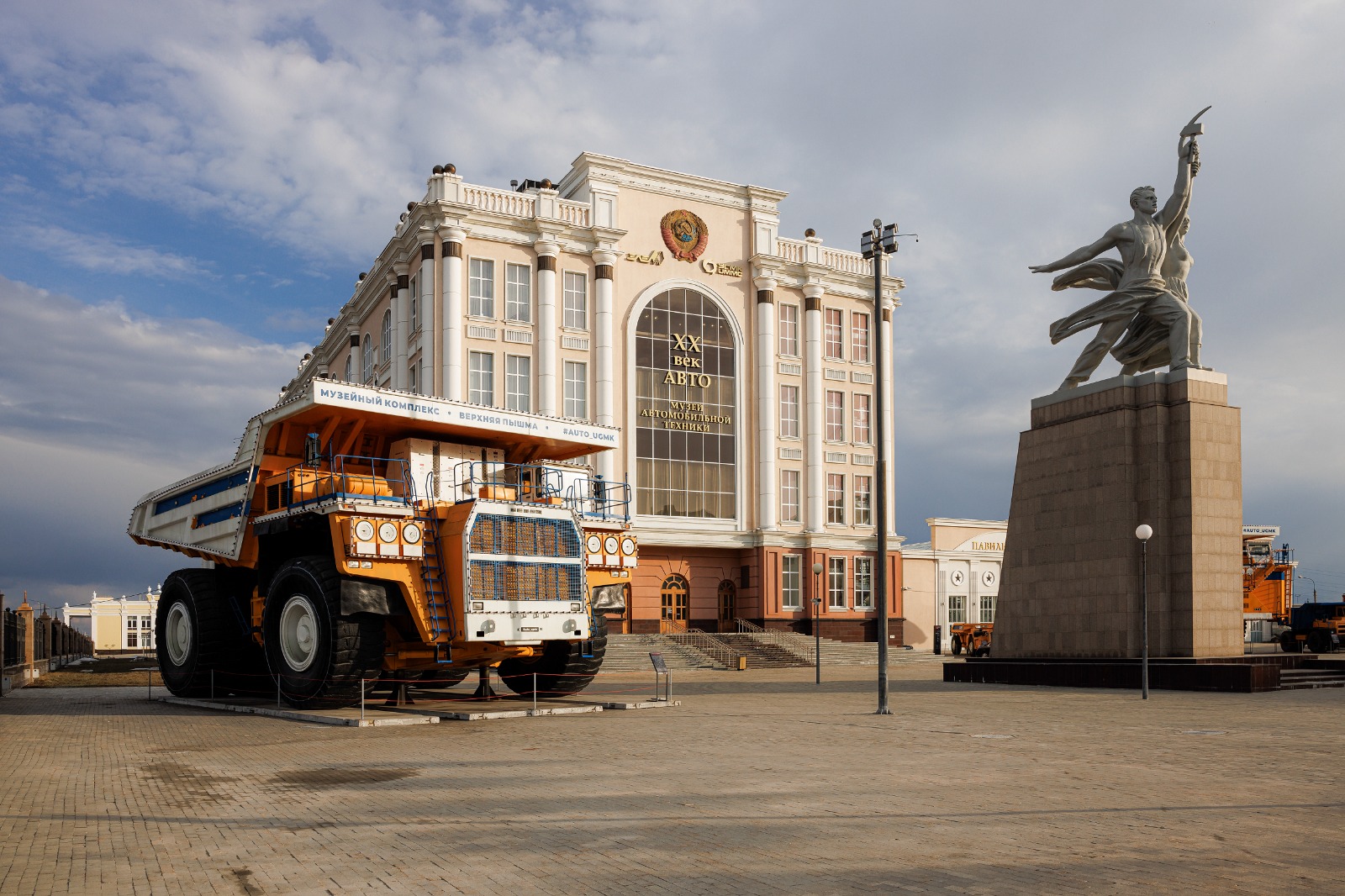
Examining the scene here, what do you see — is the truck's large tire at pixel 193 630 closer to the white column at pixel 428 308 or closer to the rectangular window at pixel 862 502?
the white column at pixel 428 308

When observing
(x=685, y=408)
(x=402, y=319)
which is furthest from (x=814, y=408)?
(x=402, y=319)

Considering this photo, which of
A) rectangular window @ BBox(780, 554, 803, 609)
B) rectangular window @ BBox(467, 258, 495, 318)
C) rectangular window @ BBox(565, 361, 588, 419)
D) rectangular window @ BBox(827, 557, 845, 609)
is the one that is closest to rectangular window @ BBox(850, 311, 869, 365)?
rectangular window @ BBox(827, 557, 845, 609)

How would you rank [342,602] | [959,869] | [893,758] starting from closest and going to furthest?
[959,869] → [893,758] → [342,602]

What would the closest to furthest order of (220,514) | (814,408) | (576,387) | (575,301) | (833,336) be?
1. (220,514)
2. (576,387)
3. (575,301)
4. (814,408)
5. (833,336)

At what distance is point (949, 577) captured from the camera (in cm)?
5756

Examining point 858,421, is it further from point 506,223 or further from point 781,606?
point 506,223

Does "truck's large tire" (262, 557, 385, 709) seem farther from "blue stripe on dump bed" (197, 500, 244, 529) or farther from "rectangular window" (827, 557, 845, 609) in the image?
"rectangular window" (827, 557, 845, 609)

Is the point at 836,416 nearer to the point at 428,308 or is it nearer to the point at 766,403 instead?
the point at 766,403

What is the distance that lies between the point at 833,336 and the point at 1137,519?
2702 centimetres

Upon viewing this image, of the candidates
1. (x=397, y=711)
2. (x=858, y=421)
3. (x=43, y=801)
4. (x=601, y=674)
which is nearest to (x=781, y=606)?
(x=858, y=421)

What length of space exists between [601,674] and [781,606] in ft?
48.9

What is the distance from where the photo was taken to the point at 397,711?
18.6 meters

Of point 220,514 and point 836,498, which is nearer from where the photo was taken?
point 220,514

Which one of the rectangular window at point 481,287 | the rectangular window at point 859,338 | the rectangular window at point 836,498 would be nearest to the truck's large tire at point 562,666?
the rectangular window at point 481,287
